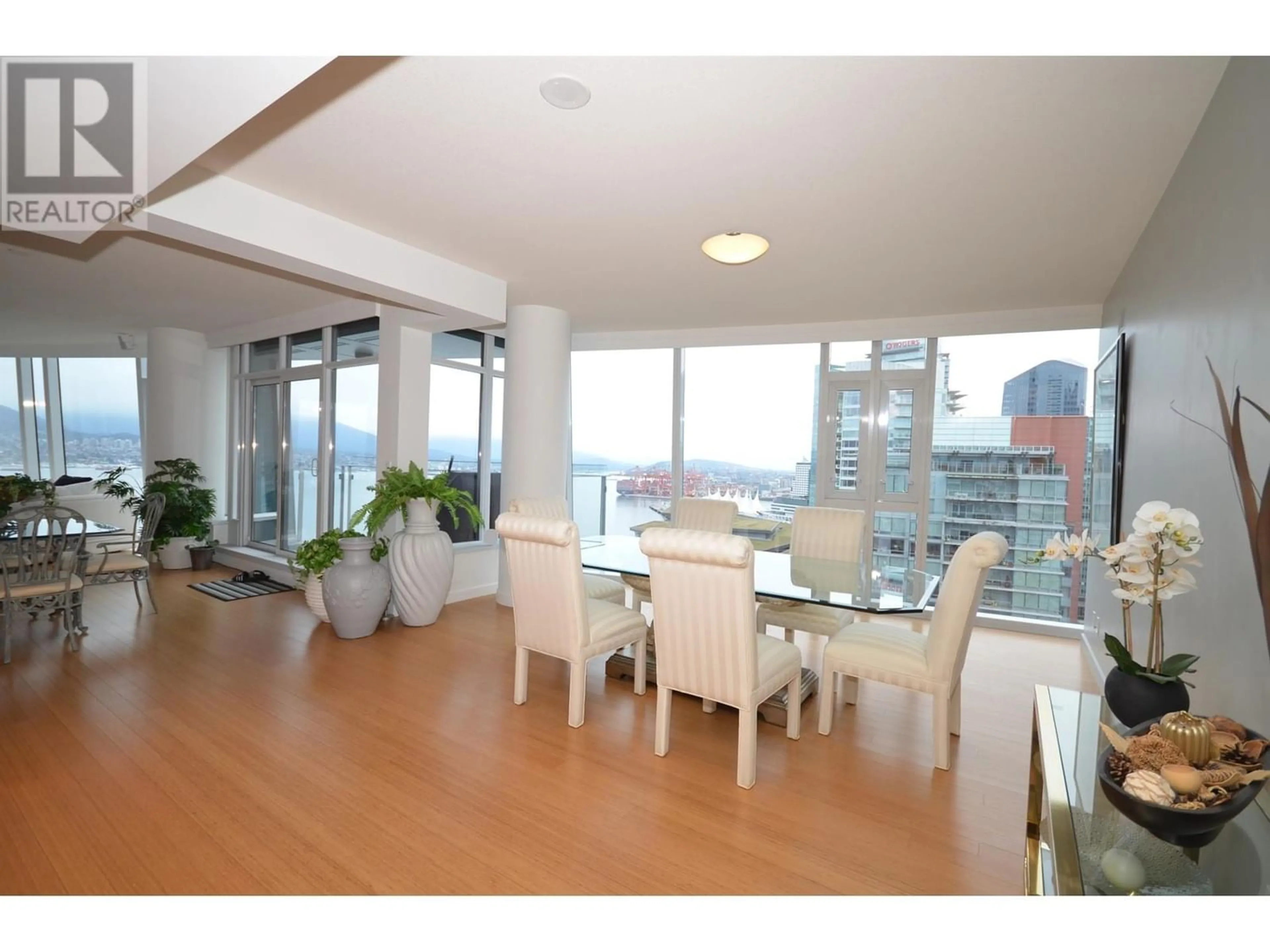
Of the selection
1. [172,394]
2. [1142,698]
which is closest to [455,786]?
[1142,698]

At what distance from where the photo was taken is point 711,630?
241 cm

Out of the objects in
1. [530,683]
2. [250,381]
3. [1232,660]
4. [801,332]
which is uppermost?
[801,332]

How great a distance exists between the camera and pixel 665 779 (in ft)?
A: 8.03

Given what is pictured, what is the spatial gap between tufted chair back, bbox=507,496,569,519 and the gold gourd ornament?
291 centimetres

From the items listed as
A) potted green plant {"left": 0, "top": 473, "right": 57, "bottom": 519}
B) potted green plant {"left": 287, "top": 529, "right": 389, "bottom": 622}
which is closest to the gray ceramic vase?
potted green plant {"left": 287, "top": 529, "right": 389, "bottom": 622}

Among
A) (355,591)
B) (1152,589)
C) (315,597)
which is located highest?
(1152,589)

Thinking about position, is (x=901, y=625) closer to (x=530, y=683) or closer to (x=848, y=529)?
(x=848, y=529)

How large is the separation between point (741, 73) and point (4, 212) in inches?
124

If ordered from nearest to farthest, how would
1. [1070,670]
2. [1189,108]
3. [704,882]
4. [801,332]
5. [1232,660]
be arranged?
1. [1232,660]
2. [704,882]
3. [1189,108]
4. [1070,670]
5. [801,332]

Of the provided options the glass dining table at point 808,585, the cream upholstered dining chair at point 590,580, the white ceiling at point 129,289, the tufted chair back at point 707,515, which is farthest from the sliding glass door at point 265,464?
the tufted chair back at point 707,515

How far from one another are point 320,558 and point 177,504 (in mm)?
3151

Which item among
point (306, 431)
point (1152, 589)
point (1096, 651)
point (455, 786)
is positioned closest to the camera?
point (1152, 589)

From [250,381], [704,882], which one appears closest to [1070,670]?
[704,882]

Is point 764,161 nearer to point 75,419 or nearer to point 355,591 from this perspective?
point 355,591
